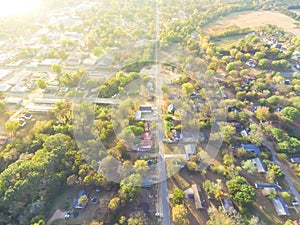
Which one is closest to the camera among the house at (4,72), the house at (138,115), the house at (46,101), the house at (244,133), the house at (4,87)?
the house at (244,133)

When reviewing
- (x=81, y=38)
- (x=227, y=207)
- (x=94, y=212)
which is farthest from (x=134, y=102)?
(x=81, y=38)

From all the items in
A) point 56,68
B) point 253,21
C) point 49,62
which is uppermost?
point 253,21

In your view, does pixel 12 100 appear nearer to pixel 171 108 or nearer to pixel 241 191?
pixel 171 108

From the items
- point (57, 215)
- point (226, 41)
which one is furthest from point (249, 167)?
point (226, 41)

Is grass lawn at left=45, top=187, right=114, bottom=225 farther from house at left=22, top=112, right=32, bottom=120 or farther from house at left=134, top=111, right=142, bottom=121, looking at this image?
house at left=22, top=112, right=32, bottom=120

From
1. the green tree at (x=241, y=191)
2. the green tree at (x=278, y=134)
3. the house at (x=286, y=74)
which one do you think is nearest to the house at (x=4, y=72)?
the green tree at (x=241, y=191)

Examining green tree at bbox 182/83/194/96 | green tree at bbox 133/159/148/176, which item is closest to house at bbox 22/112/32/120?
green tree at bbox 133/159/148/176

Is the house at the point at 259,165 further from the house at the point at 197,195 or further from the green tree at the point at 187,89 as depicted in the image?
the green tree at the point at 187,89
